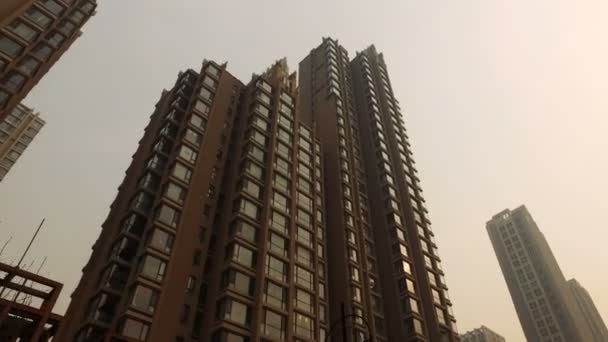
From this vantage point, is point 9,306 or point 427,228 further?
point 427,228

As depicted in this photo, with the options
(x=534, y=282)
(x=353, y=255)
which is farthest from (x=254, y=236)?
(x=534, y=282)

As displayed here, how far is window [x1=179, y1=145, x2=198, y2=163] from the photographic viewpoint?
180 ft

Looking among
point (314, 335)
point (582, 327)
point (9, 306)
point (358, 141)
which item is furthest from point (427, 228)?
point (582, 327)

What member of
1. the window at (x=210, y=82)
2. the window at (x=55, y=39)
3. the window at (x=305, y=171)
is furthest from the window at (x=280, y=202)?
the window at (x=55, y=39)

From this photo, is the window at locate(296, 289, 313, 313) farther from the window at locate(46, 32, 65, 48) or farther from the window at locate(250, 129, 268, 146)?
the window at locate(46, 32, 65, 48)

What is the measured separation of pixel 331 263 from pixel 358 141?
112 feet

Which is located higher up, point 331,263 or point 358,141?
point 358,141

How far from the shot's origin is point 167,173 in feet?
175

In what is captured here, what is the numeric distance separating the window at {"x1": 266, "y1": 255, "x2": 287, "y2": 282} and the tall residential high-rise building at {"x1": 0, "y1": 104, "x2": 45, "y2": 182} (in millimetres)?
90604

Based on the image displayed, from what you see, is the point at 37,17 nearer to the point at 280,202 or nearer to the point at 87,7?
the point at 87,7

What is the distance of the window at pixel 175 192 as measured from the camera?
164ft

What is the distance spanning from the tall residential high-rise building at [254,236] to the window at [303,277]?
15cm

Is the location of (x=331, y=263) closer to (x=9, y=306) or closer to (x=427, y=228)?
(x=427, y=228)

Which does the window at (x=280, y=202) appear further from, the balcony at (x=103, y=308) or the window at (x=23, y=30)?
the window at (x=23, y=30)
